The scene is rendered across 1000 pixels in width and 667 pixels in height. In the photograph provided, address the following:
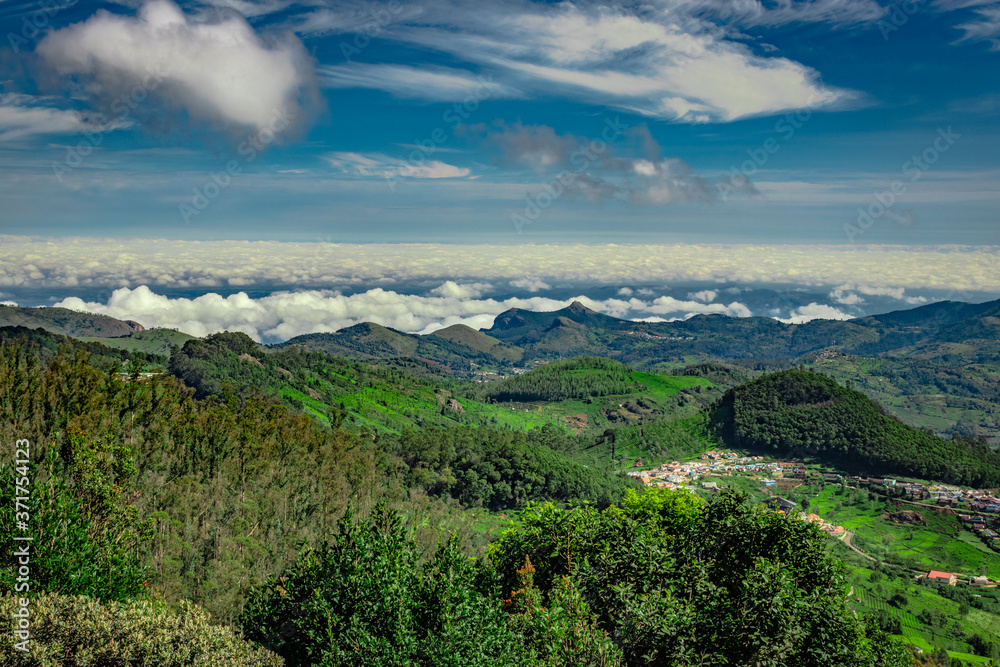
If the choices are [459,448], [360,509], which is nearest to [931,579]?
[459,448]

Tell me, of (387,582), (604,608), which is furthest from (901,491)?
(387,582)

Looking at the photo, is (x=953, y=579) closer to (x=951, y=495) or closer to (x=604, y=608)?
(x=951, y=495)

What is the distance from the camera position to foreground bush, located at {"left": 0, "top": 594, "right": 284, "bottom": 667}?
2025 cm

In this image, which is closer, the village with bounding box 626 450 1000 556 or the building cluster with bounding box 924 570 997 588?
the building cluster with bounding box 924 570 997 588

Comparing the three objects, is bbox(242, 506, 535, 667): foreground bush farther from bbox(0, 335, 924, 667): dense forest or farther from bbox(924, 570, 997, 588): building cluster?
bbox(924, 570, 997, 588): building cluster

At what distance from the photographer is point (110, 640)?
69.1ft

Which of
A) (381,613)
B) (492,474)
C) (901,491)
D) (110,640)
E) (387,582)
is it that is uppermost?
(110,640)

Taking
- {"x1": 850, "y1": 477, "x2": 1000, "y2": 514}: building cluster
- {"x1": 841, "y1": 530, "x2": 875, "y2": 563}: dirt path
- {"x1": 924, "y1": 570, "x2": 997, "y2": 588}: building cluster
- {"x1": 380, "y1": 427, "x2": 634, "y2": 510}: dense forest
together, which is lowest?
{"x1": 841, "y1": 530, "x2": 875, "y2": 563}: dirt path

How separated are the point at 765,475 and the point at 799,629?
196050 millimetres

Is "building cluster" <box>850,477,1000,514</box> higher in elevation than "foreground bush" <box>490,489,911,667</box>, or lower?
lower

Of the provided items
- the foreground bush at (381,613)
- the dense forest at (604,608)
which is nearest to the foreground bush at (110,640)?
the foreground bush at (381,613)

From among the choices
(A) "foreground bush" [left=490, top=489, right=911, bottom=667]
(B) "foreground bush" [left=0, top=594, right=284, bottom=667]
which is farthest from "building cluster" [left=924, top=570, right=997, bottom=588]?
(B) "foreground bush" [left=0, top=594, right=284, bottom=667]

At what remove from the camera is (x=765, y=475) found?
19762 centimetres

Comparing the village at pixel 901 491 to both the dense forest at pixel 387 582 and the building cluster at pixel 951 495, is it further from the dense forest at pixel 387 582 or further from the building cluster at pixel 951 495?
the dense forest at pixel 387 582
